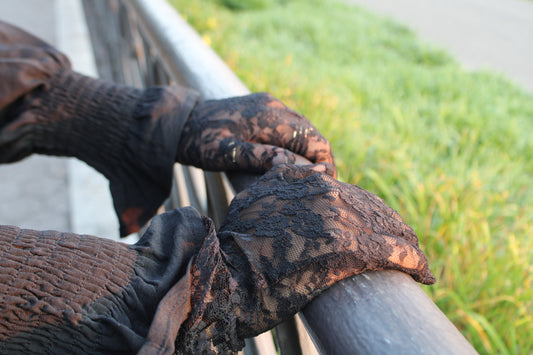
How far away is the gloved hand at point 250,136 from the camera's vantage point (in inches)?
29.8

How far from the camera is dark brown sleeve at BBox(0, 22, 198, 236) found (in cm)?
88

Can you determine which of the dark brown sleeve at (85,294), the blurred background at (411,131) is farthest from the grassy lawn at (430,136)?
the dark brown sleeve at (85,294)

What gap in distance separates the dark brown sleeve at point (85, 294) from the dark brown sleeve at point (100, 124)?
324 millimetres

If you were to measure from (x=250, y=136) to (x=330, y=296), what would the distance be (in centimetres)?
37

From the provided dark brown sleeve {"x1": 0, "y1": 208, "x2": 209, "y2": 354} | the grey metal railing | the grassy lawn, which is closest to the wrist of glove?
the grey metal railing

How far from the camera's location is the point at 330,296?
0.51 m

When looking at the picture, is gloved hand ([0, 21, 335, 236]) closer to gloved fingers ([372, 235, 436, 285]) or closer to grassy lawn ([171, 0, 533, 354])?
gloved fingers ([372, 235, 436, 285])

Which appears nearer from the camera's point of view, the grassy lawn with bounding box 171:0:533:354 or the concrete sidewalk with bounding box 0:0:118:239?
the grassy lawn with bounding box 171:0:533:354

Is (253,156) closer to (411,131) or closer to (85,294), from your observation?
Result: (85,294)

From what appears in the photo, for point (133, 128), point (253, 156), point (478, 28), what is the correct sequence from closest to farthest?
point (253, 156), point (133, 128), point (478, 28)

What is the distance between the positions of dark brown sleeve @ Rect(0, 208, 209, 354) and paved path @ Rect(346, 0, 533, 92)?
4592mm

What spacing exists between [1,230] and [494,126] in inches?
124

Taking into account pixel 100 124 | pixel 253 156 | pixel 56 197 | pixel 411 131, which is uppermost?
pixel 253 156

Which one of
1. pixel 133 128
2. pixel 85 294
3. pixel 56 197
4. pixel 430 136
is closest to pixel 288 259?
pixel 85 294
